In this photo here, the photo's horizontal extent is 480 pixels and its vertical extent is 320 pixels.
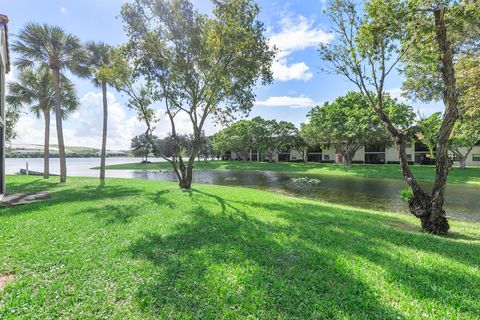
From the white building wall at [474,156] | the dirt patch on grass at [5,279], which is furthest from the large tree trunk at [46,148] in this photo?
the white building wall at [474,156]

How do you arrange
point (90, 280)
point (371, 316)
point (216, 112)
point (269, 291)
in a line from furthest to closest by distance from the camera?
1. point (216, 112)
2. point (90, 280)
3. point (269, 291)
4. point (371, 316)

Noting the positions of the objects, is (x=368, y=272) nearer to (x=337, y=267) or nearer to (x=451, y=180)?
(x=337, y=267)

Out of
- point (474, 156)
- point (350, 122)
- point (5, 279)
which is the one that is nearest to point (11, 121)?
point (5, 279)

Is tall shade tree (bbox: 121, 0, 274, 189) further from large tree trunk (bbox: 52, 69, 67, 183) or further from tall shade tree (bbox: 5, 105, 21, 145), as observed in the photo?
tall shade tree (bbox: 5, 105, 21, 145)

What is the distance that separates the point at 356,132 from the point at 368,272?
118 ft

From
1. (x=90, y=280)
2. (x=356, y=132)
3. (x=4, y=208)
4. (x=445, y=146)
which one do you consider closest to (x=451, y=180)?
(x=356, y=132)

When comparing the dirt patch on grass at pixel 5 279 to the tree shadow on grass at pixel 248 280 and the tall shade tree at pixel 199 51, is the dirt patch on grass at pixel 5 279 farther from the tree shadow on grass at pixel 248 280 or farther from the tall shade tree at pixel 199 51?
the tall shade tree at pixel 199 51

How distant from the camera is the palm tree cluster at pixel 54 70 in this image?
1625 cm

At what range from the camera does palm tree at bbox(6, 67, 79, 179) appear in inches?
777

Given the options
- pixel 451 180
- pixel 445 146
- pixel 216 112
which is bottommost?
pixel 451 180

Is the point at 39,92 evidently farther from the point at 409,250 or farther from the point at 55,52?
the point at 409,250

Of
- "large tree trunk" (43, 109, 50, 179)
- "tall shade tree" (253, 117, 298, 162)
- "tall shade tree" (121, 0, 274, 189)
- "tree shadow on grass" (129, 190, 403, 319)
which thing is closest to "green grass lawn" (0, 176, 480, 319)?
"tree shadow on grass" (129, 190, 403, 319)

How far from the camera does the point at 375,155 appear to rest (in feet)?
185

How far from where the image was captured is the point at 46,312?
3141 mm
